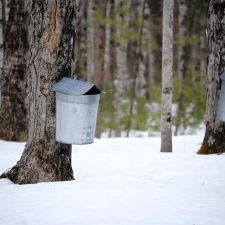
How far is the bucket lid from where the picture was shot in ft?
13.8

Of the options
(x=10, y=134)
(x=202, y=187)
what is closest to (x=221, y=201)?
(x=202, y=187)

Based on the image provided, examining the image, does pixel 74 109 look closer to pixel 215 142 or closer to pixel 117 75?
pixel 215 142

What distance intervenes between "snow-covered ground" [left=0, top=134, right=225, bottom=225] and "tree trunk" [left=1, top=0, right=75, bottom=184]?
0.69 ft

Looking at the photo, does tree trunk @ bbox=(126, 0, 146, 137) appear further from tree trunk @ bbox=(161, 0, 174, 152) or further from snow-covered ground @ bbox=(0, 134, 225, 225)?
snow-covered ground @ bbox=(0, 134, 225, 225)

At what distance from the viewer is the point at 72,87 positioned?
13.9 ft

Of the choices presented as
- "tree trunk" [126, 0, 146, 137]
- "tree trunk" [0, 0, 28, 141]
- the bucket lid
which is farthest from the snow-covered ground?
"tree trunk" [126, 0, 146, 137]

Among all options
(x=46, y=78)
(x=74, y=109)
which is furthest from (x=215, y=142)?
(x=46, y=78)

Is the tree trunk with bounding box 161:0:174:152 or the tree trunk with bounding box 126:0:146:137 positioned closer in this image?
the tree trunk with bounding box 161:0:174:152

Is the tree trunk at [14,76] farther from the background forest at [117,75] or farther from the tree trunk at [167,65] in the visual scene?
the tree trunk at [167,65]

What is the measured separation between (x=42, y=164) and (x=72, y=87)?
3.09 feet

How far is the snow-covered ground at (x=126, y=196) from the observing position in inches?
133

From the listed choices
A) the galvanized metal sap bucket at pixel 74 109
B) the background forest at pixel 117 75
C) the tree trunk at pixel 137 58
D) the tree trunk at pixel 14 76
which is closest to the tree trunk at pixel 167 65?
the background forest at pixel 117 75

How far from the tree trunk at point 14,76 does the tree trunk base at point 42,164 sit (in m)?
3.72

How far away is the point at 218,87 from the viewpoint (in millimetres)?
6621
